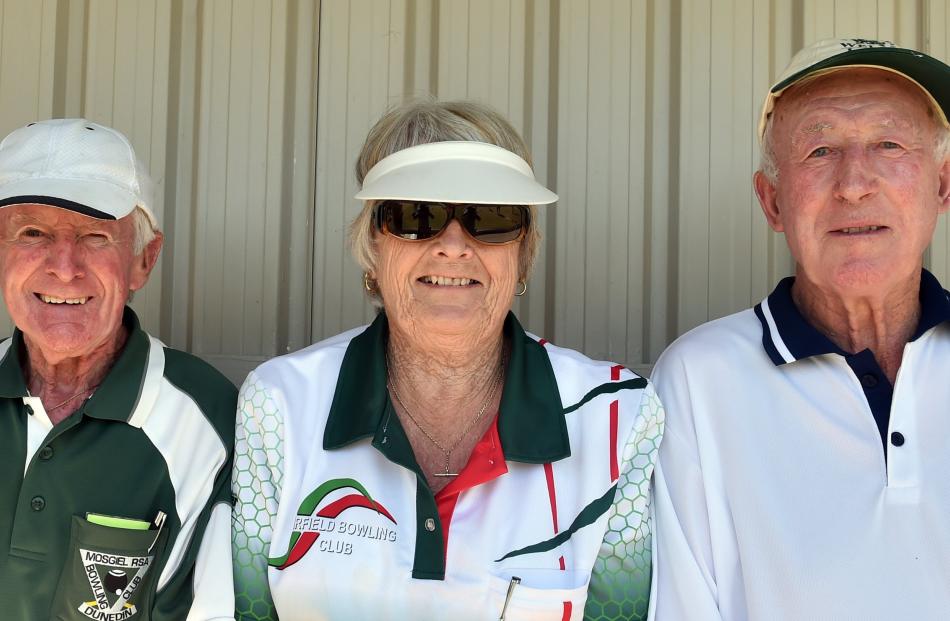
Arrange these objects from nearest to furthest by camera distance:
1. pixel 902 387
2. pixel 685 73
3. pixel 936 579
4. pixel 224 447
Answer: pixel 936 579, pixel 902 387, pixel 224 447, pixel 685 73

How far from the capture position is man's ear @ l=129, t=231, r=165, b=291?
2.42 meters

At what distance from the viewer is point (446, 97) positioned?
311 centimetres

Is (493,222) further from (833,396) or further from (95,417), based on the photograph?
(95,417)

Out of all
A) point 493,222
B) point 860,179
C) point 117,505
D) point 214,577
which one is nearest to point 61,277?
point 117,505

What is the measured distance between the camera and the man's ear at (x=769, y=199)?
2387 millimetres

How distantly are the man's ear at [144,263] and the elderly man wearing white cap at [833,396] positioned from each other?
4.43ft

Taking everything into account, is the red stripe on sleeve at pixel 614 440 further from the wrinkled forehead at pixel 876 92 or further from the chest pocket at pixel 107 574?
the chest pocket at pixel 107 574

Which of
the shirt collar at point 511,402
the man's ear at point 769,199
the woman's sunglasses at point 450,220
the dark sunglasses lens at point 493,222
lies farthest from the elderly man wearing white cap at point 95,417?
the man's ear at point 769,199

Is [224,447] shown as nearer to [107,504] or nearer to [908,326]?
[107,504]

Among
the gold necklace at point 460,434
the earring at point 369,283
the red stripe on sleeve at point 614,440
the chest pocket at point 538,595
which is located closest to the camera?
the chest pocket at point 538,595

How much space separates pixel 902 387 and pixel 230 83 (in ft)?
7.48

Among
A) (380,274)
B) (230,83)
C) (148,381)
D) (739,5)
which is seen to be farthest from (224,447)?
(739,5)

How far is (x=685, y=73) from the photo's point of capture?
3.10m

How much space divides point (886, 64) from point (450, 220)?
1.07 meters
